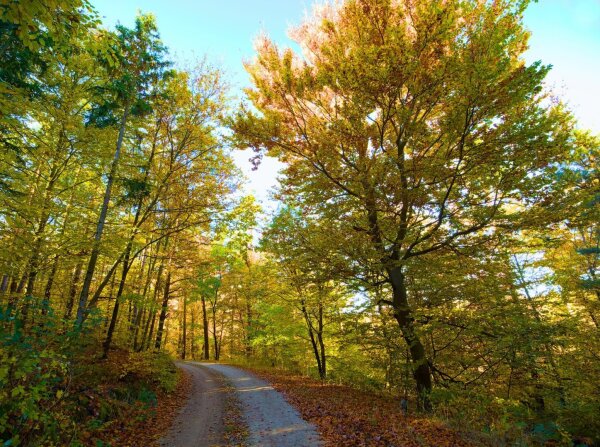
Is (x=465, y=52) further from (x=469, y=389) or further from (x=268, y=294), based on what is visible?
(x=268, y=294)

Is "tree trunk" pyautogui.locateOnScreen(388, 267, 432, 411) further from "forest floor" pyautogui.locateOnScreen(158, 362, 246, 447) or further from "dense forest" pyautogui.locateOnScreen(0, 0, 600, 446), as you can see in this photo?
"forest floor" pyautogui.locateOnScreen(158, 362, 246, 447)

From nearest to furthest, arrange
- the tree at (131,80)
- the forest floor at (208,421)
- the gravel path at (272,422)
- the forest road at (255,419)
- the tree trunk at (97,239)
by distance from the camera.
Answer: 1. the gravel path at (272,422)
2. the forest road at (255,419)
3. the forest floor at (208,421)
4. the tree trunk at (97,239)
5. the tree at (131,80)

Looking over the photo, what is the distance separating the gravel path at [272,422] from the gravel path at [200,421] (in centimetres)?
82

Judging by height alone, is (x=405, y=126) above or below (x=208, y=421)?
above

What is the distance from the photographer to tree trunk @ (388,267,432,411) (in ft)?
29.6

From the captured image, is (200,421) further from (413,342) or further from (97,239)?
(413,342)

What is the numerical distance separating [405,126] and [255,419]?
931 centimetres

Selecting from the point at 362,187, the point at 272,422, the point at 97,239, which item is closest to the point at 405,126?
the point at 362,187

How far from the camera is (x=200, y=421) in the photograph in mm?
8859

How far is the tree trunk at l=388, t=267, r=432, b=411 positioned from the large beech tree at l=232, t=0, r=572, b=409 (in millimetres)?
45

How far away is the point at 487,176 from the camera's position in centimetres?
803

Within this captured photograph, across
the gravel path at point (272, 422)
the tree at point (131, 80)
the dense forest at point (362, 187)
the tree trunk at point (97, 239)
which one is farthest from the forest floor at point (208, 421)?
the tree at point (131, 80)

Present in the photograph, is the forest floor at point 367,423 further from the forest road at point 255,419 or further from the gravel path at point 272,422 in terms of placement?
the forest road at point 255,419

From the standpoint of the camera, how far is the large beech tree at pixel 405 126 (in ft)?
20.9
